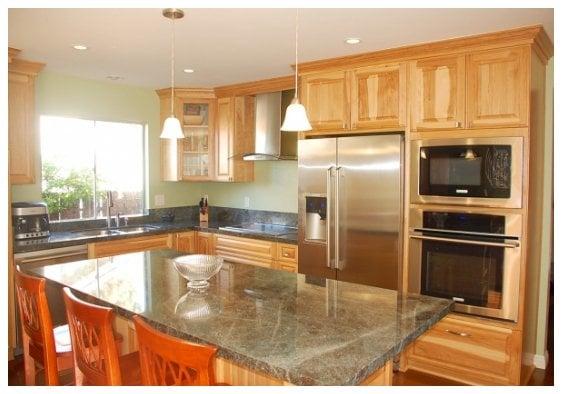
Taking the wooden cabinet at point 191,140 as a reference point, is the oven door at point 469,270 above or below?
below

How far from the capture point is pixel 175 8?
2416 millimetres

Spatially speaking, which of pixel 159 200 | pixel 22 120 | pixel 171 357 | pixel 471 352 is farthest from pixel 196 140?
pixel 171 357

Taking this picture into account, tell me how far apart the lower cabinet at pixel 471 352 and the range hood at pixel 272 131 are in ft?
6.49

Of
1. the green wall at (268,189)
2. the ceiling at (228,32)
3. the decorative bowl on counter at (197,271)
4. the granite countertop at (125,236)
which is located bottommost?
the granite countertop at (125,236)

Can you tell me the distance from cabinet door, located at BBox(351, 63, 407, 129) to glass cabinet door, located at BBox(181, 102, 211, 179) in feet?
6.25

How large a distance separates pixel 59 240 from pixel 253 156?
6.05 feet

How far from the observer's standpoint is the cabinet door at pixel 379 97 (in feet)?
10.5

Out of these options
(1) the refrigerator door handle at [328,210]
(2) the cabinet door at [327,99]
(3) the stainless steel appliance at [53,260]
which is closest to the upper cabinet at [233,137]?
(2) the cabinet door at [327,99]

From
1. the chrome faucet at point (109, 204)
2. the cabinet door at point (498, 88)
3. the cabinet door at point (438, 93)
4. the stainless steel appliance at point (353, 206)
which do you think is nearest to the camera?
the cabinet door at point (498, 88)

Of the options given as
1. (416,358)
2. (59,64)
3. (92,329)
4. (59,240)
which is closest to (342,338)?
(92,329)

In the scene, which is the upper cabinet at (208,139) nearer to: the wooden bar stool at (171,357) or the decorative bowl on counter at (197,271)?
the decorative bowl on counter at (197,271)

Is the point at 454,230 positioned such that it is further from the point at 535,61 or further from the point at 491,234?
the point at 535,61

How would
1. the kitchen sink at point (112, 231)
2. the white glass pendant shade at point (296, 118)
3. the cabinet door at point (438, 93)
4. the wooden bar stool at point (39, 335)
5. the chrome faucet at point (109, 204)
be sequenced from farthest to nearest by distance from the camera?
the chrome faucet at point (109, 204) < the kitchen sink at point (112, 231) < the cabinet door at point (438, 93) < the white glass pendant shade at point (296, 118) < the wooden bar stool at point (39, 335)

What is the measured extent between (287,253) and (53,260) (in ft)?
6.22
